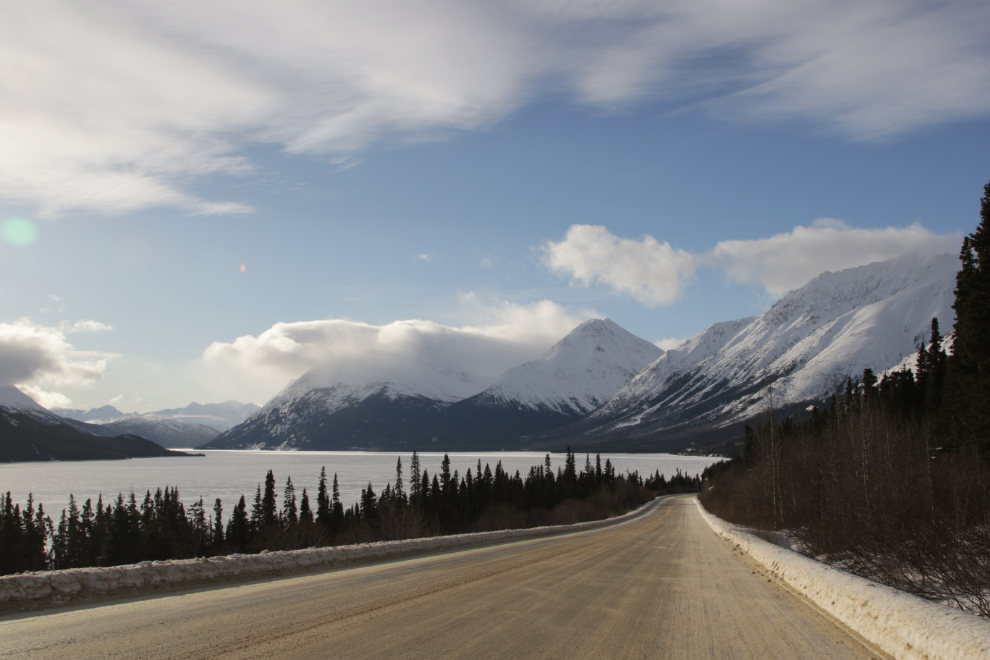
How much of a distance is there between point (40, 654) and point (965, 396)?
140ft

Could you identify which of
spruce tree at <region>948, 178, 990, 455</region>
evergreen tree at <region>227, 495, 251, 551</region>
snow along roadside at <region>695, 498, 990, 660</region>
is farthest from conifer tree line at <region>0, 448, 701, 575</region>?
snow along roadside at <region>695, 498, 990, 660</region>

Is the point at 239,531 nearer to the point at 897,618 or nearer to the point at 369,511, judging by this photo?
the point at 369,511

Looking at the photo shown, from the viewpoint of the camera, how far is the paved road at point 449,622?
770cm

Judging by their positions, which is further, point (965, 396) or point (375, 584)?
point (965, 396)

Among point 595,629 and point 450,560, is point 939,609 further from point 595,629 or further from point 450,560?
point 450,560

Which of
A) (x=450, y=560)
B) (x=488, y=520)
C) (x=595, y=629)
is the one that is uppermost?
(x=595, y=629)

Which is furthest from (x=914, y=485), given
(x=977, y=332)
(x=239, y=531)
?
(x=239, y=531)

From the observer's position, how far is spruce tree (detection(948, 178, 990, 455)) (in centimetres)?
2991

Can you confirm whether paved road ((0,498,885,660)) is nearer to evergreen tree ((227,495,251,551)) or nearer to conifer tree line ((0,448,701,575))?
conifer tree line ((0,448,701,575))

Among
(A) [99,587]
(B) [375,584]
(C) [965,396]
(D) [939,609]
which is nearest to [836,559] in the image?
(D) [939,609]

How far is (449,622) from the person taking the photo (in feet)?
30.4

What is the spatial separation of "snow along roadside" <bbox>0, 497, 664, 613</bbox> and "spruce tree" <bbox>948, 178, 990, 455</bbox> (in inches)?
1157

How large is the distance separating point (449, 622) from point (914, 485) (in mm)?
21368

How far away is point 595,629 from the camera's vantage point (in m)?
9.24
